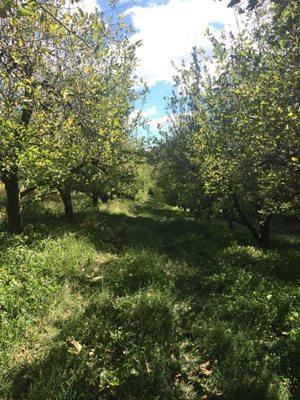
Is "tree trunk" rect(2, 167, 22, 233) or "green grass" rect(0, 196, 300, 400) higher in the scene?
"tree trunk" rect(2, 167, 22, 233)

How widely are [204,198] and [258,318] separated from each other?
14640 mm

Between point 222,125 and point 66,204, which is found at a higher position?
point 222,125

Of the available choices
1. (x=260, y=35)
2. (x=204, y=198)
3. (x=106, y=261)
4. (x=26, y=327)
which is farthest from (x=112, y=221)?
(x=26, y=327)

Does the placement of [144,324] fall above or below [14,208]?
below

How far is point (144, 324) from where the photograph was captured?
8891 mm

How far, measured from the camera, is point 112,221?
2406 cm

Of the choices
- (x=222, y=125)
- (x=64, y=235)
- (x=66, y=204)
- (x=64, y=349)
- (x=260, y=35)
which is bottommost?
(x=64, y=349)

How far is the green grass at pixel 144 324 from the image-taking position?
6.87 metres

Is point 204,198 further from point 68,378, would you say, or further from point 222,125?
point 68,378

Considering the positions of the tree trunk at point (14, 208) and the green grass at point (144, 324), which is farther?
the tree trunk at point (14, 208)

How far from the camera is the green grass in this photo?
687 cm

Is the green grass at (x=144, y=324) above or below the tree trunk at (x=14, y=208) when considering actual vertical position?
below

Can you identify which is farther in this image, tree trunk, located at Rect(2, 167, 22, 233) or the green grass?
tree trunk, located at Rect(2, 167, 22, 233)

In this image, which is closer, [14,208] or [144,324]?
[144,324]
